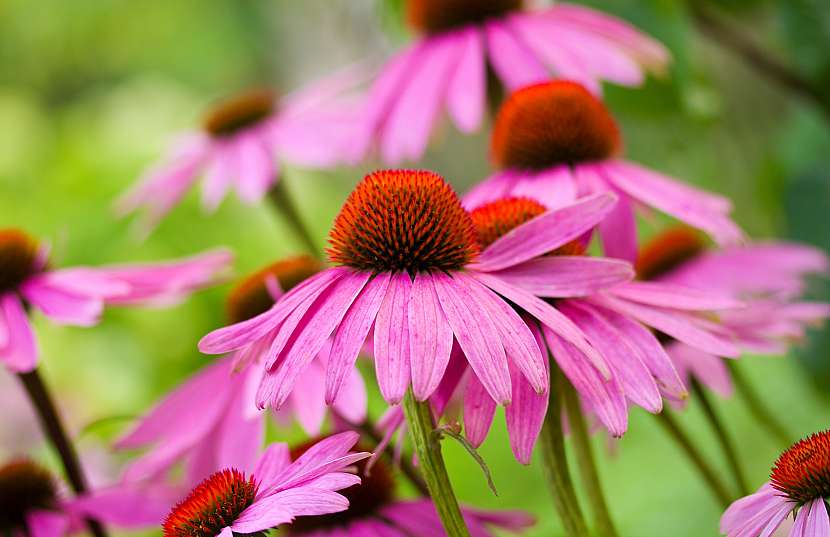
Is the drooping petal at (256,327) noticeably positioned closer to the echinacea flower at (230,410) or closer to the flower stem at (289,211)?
the echinacea flower at (230,410)

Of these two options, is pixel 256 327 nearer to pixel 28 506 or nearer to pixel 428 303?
pixel 428 303

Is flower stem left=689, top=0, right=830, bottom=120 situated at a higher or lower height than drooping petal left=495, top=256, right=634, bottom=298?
higher

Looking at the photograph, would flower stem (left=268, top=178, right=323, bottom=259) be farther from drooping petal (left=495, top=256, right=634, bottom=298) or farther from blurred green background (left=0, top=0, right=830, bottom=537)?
drooping petal (left=495, top=256, right=634, bottom=298)

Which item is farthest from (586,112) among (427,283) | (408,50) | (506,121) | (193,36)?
(193,36)

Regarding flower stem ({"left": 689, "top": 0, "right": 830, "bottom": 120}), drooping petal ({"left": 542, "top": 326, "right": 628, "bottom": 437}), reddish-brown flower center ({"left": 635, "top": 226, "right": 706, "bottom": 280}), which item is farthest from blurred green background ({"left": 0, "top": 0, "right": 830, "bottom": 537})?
drooping petal ({"left": 542, "top": 326, "right": 628, "bottom": 437})

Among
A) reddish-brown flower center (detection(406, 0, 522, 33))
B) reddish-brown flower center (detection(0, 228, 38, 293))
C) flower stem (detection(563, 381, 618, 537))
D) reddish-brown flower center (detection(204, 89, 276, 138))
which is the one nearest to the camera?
flower stem (detection(563, 381, 618, 537))

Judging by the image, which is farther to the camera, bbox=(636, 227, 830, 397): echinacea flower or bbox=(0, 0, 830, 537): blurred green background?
bbox=(0, 0, 830, 537): blurred green background

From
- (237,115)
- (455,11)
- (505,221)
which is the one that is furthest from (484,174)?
(505,221)

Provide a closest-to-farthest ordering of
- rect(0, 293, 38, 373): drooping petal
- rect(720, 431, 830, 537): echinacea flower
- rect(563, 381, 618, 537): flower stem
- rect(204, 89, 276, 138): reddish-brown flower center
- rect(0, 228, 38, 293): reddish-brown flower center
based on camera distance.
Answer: rect(720, 431, 830, 537): echinacea flower → rect(563, 381, 618, 537): flower stem → rect(0, 293, 38, 373): drooping petal → rect(0, 228, 38, 293): reddish-brown flower center → rect(204, 89, 276, 138): reddish-brown flower center
